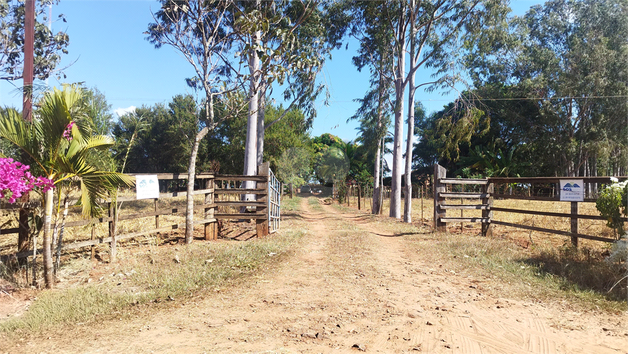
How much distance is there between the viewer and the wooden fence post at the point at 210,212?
916 centimetres

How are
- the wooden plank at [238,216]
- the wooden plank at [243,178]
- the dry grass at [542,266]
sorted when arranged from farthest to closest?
the wooden plank at [243,178] < the wooden plank at [238,216] < the dry grass at [542,266]

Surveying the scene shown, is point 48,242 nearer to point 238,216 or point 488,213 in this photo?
point 238,216

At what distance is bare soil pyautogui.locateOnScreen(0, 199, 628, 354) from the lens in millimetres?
3688

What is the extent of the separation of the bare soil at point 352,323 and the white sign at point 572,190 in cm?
351

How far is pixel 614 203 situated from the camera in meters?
6.32

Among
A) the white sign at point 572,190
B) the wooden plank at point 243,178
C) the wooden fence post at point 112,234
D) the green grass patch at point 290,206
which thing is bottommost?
the green grass patch at point 290,206

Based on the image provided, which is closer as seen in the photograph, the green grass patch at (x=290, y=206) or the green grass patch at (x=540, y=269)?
the green grass patch at (x=540, y=269)

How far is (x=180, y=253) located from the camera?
7.30 m

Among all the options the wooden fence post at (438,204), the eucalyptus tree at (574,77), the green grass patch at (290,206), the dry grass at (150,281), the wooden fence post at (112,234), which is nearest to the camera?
the dry grass at (150,281)

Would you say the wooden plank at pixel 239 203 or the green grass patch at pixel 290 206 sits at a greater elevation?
the wooden plank at pixel 239 203

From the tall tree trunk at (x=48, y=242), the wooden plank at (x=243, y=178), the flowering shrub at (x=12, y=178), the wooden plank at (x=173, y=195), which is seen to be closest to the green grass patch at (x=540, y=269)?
the wooden plank at (x=243, y=178)

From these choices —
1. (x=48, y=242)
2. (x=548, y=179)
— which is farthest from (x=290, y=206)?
(x=48, y=242)

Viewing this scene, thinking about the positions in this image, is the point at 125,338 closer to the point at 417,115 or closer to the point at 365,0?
the point at 365,0

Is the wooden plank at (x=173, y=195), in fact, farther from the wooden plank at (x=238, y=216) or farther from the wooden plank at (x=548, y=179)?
the wooden plank at (x=548, y=179)
